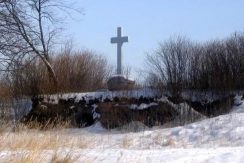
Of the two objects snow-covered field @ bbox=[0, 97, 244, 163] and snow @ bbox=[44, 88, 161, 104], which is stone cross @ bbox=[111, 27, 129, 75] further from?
snow-covered field @ bbox=[0, 97, 244, 163]

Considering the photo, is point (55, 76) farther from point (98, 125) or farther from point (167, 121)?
point (167, 121)

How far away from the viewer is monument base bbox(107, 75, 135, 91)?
27364 millimetres

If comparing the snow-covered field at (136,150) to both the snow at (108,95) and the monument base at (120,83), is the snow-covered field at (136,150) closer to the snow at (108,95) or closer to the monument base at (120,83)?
the snow at (108,95)

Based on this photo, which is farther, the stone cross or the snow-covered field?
the stone cross

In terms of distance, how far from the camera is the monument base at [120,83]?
27.4m

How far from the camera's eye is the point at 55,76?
30.6 metres

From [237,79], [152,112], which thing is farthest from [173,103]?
[237,79]

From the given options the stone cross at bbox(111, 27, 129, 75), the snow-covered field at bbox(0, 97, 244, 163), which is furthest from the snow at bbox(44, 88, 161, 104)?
the stone cross at bbox(111, 27, 129, 75)

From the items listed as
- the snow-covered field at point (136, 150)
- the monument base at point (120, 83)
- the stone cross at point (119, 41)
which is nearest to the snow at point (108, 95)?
the monument base at point (120, 83)

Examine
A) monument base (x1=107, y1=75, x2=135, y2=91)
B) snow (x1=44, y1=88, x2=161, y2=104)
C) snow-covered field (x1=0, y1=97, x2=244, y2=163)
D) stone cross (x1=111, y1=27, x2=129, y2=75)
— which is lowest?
snow-covered field (x1=0, y1=97, x2=244, y2=163)

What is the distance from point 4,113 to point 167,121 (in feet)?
27.2

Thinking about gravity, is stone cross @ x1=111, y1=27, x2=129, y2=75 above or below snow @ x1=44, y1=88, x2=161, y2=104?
above

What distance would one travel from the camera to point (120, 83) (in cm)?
2805

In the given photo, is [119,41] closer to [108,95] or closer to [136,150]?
[108,95]
